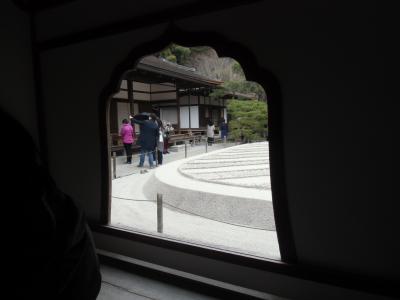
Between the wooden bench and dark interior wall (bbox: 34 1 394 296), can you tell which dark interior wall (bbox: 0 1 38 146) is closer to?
dark interior wall (bbox: 34 1 394 296)

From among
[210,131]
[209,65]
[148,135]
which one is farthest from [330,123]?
[209,65]

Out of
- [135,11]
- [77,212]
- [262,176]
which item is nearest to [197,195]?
[262,176]

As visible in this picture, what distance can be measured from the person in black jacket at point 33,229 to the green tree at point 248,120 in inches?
513

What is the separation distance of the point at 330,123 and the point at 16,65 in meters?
2.74

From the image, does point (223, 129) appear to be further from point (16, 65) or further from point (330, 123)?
point (330, 123)

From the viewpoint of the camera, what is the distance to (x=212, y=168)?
7508 mm

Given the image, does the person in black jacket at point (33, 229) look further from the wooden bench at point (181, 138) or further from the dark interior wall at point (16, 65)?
the wooden bench at point (181, 138)

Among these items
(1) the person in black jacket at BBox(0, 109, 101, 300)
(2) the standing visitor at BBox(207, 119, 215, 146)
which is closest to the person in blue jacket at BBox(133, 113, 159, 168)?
(2) the standing visitor at BBox(207, 119, 215, 146)

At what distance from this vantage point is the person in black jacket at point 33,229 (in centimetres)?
79

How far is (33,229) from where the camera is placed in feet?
2.72

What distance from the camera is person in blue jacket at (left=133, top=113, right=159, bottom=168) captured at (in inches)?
291

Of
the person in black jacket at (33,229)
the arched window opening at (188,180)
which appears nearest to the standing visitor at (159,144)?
the arched window opening at (188,180)

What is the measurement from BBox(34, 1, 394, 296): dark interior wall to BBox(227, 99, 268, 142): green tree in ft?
39.1

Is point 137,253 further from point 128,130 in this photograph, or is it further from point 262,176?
point 128,130
